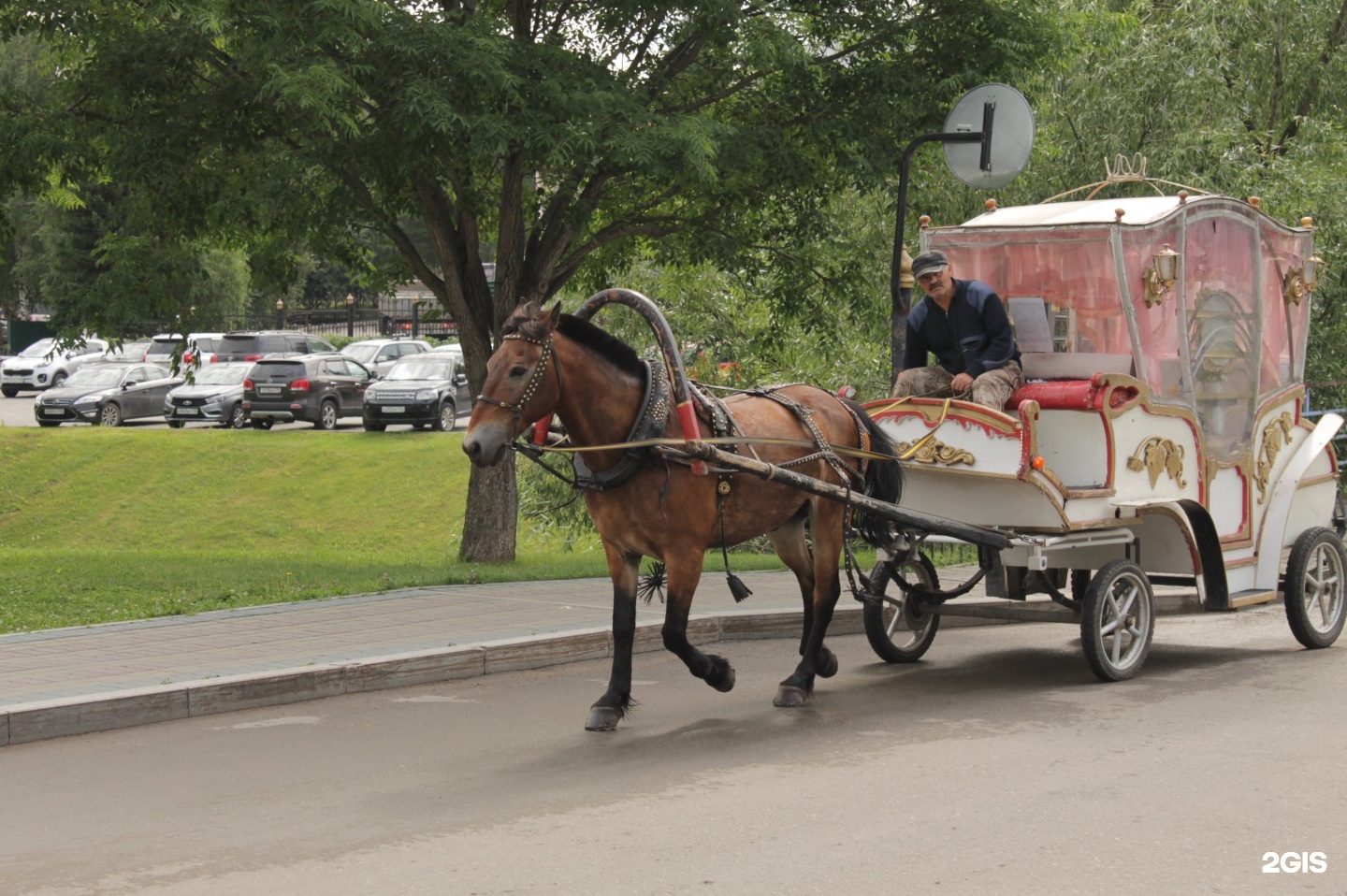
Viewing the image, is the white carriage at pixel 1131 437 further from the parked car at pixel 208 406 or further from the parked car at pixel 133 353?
the parked car at pixel 133 353

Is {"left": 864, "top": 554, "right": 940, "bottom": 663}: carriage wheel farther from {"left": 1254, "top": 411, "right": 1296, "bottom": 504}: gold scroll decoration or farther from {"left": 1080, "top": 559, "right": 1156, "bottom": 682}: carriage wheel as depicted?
{"left": 1254, "top": 411, "right": 1296, "bottom": 504}: gold scroll decoration

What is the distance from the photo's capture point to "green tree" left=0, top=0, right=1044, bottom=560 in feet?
38.2

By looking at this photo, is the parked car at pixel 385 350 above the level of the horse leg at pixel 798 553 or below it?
above

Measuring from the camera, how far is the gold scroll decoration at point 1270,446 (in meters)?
10.5

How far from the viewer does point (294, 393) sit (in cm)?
3672

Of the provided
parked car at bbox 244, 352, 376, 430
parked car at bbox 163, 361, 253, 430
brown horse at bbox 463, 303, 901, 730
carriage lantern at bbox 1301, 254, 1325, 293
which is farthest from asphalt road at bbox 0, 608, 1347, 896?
parked car at bbox 163, 361, 253, 430

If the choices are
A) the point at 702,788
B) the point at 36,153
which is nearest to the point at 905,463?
the point at 702,788

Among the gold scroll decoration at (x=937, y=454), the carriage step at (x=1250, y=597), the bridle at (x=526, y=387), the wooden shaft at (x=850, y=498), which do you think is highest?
the bridle at (x=526, y=387)

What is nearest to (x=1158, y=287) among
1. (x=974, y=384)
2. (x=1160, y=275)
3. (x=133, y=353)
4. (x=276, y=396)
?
(x=1160, y=275)

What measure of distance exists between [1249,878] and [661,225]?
10.6m

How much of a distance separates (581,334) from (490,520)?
7901mm

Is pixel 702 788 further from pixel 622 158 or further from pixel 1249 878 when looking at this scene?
pixel 622 158

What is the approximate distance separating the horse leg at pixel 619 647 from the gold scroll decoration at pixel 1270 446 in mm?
4732

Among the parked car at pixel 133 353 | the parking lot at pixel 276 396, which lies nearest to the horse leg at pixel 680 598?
the parking lot at pixel 276 396
